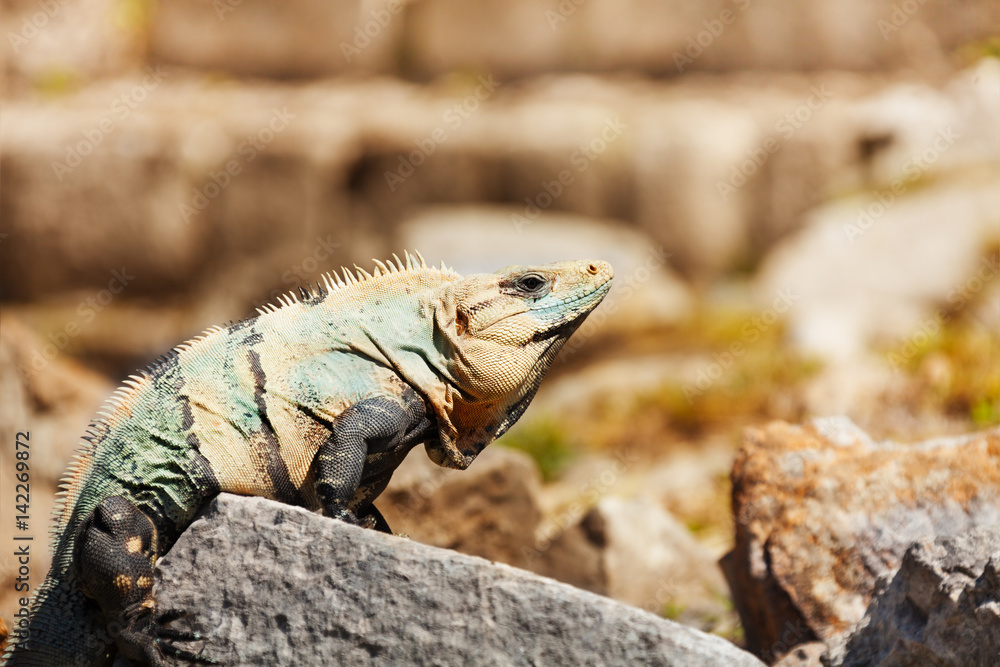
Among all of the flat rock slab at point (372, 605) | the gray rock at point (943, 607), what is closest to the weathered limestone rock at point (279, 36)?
the flat rock slab at point (372, 605)

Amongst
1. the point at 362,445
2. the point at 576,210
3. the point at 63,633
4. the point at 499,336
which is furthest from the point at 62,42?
the point at 362,445

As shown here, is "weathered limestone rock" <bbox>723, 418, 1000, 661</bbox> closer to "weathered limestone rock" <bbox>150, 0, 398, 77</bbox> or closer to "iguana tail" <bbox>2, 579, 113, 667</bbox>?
"iguana tail" <bbox>2, 579, 113, 667</bbox>

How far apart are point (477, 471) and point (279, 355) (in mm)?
3372

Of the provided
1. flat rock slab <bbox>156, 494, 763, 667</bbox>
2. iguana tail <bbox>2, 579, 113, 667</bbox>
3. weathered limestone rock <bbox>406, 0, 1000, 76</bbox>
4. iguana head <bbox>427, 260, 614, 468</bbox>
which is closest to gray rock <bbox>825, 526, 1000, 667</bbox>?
flat rock slab <bbox>156, 494, 763, 667</bbox>

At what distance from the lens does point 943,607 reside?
4551 mm

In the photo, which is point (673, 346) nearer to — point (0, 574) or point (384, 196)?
point (384, 196)

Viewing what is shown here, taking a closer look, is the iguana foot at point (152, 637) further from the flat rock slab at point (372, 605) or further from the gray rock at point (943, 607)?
the gray rock at point (943, 607)

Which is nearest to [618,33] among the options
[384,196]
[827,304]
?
[384,196]

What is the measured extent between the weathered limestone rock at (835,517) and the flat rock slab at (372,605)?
2085mm

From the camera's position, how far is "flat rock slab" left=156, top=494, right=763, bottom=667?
4.04m

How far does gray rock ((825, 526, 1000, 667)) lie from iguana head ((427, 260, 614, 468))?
2066 mm

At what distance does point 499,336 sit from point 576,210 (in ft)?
45.3

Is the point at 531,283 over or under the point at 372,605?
over

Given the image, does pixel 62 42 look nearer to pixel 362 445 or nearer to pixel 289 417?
pixel 289 417
